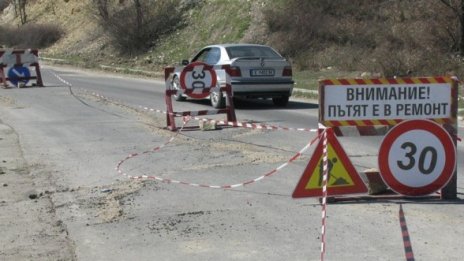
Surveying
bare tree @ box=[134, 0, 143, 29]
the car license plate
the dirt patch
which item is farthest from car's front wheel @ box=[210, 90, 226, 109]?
bare tree @ box=[134, 0, 143, 29]

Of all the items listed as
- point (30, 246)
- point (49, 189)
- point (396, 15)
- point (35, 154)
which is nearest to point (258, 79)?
point (35, 154)

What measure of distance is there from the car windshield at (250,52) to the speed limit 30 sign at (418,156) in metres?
10.4

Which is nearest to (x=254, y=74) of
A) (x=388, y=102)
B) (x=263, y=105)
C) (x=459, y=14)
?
(x=263, y=105)

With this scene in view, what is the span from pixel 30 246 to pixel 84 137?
658cm

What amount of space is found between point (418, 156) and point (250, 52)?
10.8m

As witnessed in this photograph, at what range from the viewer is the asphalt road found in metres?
5.78

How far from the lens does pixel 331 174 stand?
709 centimetres

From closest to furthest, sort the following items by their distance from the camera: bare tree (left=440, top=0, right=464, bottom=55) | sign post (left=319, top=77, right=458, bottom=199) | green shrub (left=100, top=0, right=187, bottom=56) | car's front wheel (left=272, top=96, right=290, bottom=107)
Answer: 1. sign post (left=319, top=77, right=458, bottom=199)
2. car's front wheel (left=272, top=96, right=290, bottom=107)
3. bare tree (left=440, top=0, right=464, bottom=55)
4. green shrub (left=100, top=0, right=187, bottom=56)

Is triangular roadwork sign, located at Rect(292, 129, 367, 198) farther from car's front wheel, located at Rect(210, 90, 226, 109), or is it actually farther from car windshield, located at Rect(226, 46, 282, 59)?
car windshield, located at Rect(226, 46, 282, 59)

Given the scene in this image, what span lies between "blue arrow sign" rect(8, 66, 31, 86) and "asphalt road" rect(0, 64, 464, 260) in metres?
11.1

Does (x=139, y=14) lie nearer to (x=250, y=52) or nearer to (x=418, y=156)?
(x=250, y=52)

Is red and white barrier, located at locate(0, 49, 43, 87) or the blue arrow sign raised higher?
red and white barrier, located at locate(0, 49, 43, 87)

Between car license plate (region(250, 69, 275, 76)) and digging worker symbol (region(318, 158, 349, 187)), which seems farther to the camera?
car license plate (region(250, 69, 275, 76))

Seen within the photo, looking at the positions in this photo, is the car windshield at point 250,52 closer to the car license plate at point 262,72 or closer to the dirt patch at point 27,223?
the car license plate at point 262,72
